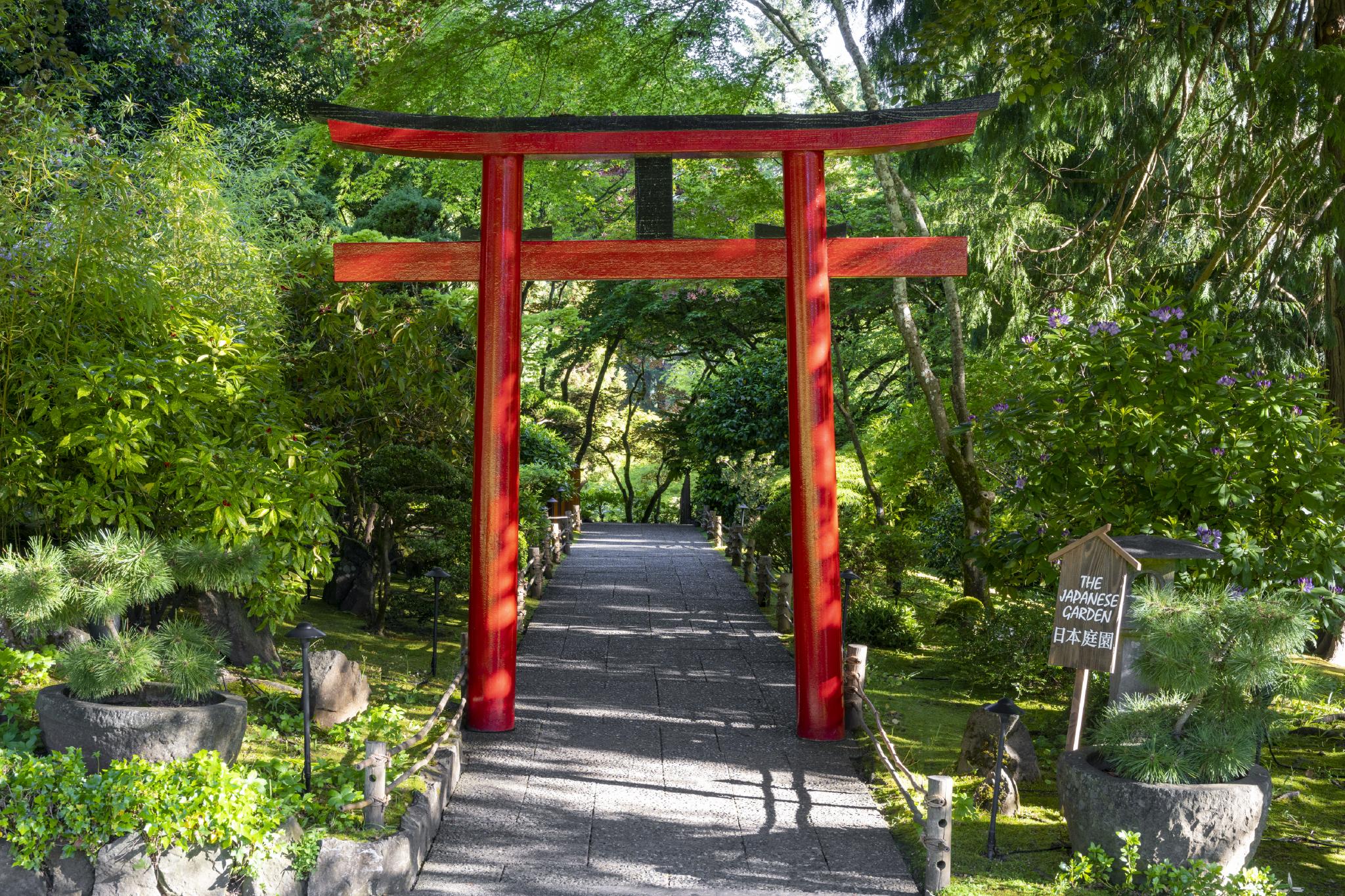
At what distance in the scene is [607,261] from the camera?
766cm

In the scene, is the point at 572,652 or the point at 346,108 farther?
the point at 572,652

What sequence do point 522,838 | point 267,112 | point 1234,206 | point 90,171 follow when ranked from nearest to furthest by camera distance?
1. point 522,838
2. point 90,171
3. point 1234,206
4. point 267,112

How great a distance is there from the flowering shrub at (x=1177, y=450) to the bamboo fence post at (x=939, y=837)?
2.79 m

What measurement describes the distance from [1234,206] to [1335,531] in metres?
3.79

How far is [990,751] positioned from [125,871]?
180 inches

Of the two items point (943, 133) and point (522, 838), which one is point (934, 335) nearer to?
point (943, 133)

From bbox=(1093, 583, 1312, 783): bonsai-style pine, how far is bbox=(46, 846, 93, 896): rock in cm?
456

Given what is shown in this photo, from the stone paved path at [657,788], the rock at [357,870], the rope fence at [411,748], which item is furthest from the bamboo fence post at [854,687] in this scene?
the rock at [357,870]

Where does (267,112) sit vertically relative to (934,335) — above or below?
above

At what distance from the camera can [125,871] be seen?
182 inches

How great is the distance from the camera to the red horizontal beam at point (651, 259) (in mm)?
7590

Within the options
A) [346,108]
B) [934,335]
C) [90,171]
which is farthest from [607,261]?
[934,335]

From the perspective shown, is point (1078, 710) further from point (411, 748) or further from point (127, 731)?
point (127, 731)

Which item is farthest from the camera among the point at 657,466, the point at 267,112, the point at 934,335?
the point at 657,466
